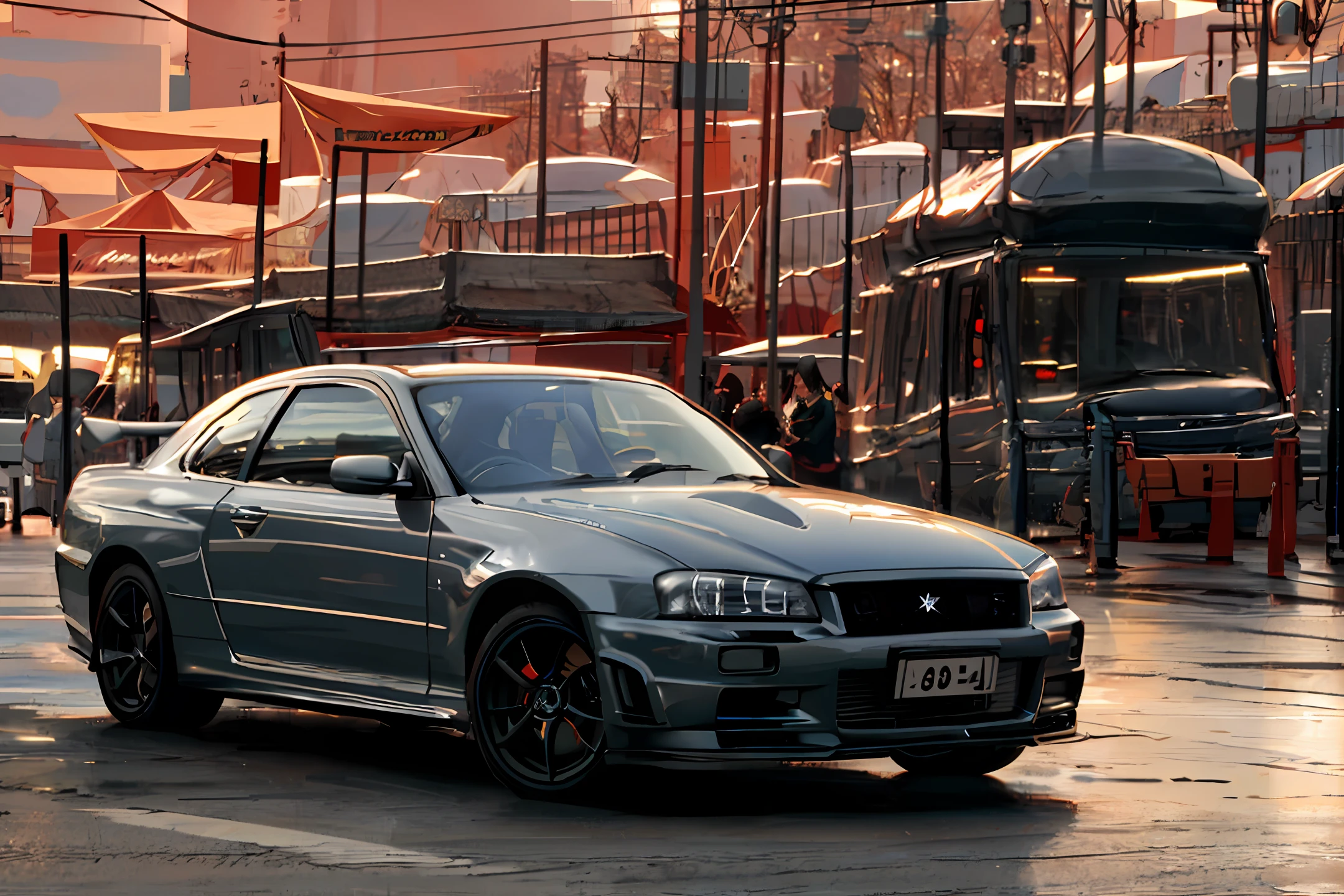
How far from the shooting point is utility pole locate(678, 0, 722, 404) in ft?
104

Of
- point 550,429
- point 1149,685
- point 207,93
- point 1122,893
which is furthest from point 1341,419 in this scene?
point 207,93

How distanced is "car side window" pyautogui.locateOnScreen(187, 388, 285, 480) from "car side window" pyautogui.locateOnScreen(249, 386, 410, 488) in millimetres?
157

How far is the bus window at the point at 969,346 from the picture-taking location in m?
19.7

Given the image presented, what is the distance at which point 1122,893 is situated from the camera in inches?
220

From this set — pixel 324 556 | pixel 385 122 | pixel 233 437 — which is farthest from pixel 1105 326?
pixel 385 122

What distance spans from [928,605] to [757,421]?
13308mm

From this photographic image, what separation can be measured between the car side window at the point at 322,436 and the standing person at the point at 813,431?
11829 millimetres

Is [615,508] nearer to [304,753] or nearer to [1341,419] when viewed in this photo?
[304,753]

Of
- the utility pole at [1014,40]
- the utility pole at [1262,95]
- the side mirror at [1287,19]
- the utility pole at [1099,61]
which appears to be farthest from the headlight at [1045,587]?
the side mirror at [1287,19]

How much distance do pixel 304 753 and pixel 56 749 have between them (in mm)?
882

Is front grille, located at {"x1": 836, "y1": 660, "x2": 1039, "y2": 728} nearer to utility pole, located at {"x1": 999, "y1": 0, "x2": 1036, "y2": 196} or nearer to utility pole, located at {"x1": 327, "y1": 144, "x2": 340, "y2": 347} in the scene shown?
utility pole, located at {"x1": 999, "y1": 0, "x2": 1036, "y2": 196}

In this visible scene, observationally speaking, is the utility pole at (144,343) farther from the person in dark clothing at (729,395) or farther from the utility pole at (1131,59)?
the utility pole at (1131,59)

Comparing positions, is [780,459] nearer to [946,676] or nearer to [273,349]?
[946,676]

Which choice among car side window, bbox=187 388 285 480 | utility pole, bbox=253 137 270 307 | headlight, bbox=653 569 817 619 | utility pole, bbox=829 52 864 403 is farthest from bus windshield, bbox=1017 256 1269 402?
headlight, bbox=653 569 817 619
